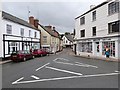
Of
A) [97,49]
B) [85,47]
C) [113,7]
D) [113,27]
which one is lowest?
[97,49]

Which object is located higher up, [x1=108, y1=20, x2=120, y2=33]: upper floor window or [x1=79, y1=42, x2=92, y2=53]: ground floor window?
[x1=108, y1=20, x2=120, y2=33]: upper floor window

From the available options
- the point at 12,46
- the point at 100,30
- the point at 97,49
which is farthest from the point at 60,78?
the point at 97,49

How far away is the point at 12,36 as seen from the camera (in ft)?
87.4

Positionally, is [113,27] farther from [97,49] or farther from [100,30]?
[97,49]

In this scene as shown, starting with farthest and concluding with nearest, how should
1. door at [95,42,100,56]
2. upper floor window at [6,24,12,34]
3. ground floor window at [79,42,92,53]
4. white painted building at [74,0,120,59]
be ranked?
1. ground floor window at [79,42,92,53]
2. door at [95,42,100,56]
3. upper floor window at [6,24,12,34]
4. white painted building at [74,0,120,59]

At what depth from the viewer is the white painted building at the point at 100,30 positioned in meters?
24.1

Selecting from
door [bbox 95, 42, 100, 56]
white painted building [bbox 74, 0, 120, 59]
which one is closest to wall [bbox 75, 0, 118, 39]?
white painted building [bbox 74, 0, 120, 59]

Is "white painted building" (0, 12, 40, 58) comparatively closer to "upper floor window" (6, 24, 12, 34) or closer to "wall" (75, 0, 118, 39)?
"upper floor window" (6, 24, 12, 34)

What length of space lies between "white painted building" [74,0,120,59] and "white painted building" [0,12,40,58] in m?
11.4

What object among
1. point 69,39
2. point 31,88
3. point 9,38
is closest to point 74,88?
point 31,88

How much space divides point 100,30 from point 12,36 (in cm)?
1450

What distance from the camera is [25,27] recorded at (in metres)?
33.0

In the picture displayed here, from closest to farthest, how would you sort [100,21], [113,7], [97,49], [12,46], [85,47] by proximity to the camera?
[113,7] → [12,46] → [100,21] → [97,49] → [85,47]

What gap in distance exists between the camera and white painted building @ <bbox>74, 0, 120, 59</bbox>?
947 inches
